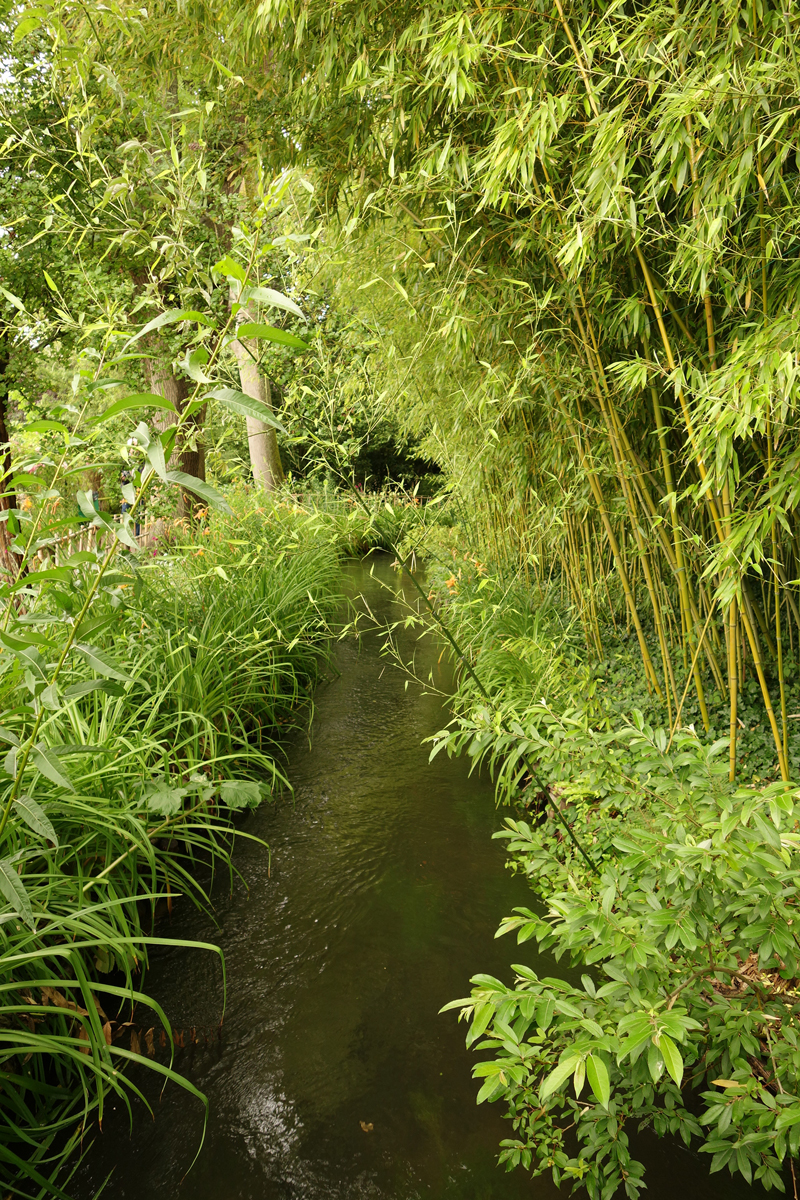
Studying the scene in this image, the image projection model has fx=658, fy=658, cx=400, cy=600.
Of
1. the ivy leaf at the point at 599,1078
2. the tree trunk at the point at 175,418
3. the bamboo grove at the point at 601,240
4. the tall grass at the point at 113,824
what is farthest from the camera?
the tree trunk at the point at 175,418

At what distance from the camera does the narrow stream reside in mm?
1301

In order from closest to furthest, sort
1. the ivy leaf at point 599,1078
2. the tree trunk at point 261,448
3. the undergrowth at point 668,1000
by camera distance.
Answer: the ivy leaf at point 599,1078, the undergrowth at point 668,1000, the tree trunk at point 261,448

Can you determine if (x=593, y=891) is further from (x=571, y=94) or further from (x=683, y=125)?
(x=571, y=94)

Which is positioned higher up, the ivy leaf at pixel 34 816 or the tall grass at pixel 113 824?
the ivy leaf at pixel 34 816

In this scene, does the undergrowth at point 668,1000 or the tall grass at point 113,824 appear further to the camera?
the tall grass at point 113,824

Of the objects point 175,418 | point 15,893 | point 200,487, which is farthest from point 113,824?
point 175,418

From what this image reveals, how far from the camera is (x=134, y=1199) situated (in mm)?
1236

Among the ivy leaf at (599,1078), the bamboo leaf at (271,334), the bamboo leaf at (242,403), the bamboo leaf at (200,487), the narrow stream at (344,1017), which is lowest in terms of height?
the narrow stream at (344,1017)

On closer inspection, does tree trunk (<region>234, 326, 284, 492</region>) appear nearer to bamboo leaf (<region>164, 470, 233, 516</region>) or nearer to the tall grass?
the tall grass

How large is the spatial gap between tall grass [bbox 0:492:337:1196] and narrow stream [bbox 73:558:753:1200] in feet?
0.41

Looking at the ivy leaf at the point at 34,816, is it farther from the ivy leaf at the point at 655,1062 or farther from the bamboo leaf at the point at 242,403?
the ivy leaf at the point at 655,1062

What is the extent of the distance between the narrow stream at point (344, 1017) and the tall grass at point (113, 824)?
0.13 metres

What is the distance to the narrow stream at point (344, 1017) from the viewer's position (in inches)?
51.2

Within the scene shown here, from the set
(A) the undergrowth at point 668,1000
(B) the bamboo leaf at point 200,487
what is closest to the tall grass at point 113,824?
(B) the bamboo leaf at point 200,487
